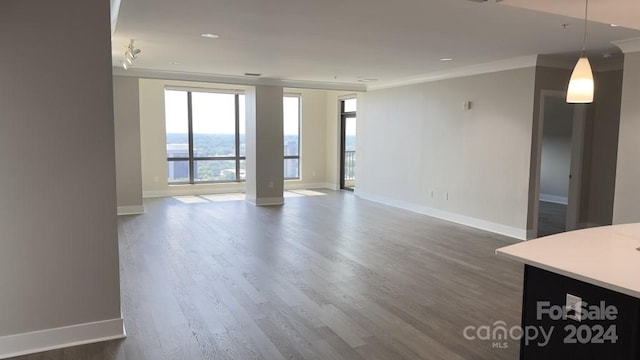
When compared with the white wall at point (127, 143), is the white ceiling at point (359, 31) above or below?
above

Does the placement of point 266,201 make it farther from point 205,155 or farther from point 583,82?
point 583,82

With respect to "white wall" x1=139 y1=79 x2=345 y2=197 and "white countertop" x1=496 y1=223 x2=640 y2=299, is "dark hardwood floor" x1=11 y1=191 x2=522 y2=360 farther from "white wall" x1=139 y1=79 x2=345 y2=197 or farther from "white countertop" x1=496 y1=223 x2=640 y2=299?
"white wall" x1=139 y1=79 x2=345 y2=197

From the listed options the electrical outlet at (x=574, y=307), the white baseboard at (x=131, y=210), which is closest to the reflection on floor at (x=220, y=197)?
the white baseboard at (x=131, y=210)

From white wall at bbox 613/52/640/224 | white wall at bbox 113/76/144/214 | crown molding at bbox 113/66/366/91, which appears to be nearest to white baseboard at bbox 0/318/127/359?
white wall at bbox 113/76/144/214

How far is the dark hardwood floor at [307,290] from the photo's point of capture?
114 inches

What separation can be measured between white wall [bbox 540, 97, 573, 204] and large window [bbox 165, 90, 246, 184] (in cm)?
677

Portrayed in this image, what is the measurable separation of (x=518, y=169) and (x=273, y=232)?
3477 mm

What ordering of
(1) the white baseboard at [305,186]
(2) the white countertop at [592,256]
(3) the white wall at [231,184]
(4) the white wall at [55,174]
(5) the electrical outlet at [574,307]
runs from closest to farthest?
(2) the white countertop at [592,256], (5) the electrical outlet at [574,307], (4) the white wall at [55,174], (3) the white wall at [231,184], (1) the white baseboard at [305,186]

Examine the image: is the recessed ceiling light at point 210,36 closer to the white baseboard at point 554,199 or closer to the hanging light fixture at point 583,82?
the hanging light fixture at point 583,82

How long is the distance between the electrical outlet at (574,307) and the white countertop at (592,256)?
161 mm

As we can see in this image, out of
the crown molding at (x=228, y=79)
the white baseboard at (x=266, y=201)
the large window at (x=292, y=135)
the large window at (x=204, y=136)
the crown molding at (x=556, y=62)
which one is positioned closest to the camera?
the crown molding at (x=556, y=62)

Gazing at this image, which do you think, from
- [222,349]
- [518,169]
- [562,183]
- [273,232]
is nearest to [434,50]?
[518,169]

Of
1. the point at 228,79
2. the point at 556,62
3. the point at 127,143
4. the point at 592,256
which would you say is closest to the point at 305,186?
the point at 228,79

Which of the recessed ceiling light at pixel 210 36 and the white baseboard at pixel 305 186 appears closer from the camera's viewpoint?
the recessed ceiling light at pixel 210 36
